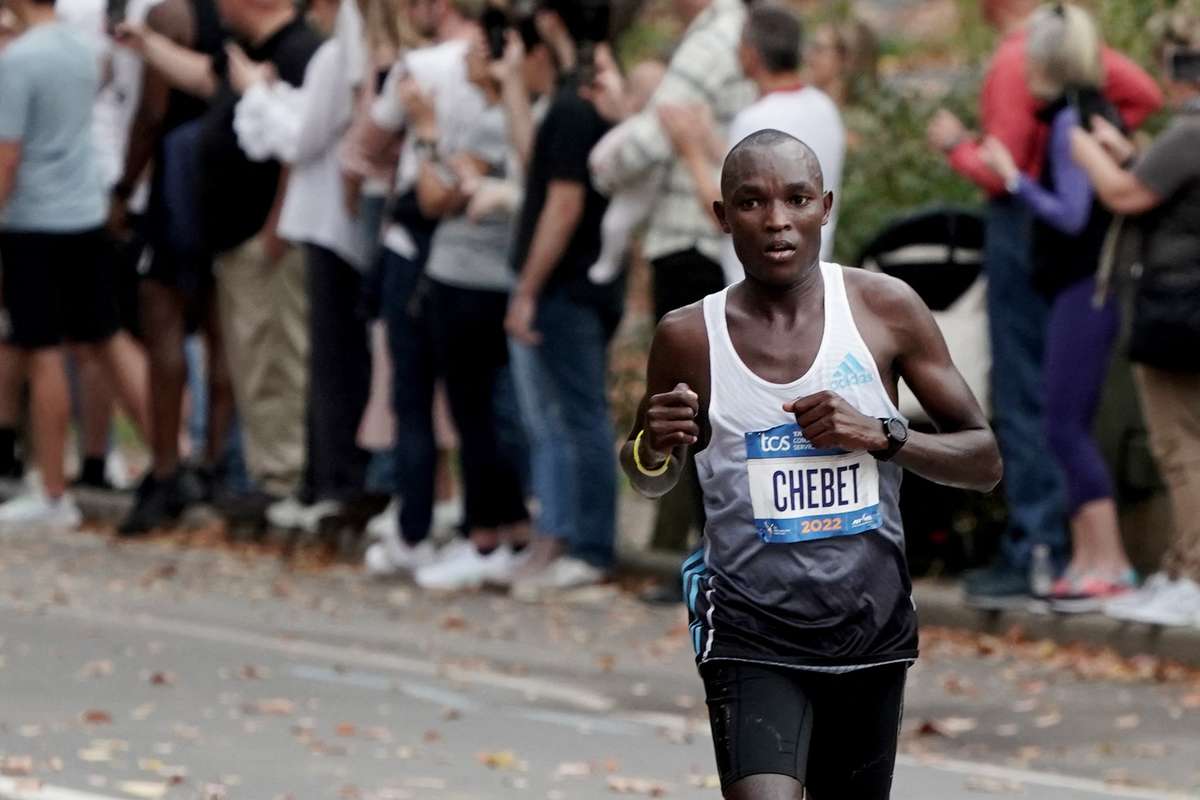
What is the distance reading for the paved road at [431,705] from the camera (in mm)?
7520

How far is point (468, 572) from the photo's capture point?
11492 millimetres

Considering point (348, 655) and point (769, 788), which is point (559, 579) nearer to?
point (348, 655)

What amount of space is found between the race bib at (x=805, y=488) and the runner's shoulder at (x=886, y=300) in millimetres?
265

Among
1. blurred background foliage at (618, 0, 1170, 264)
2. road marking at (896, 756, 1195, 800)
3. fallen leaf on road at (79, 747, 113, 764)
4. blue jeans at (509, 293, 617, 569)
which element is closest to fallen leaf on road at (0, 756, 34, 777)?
fallen leaf on road at (79, 747, 113, 764)

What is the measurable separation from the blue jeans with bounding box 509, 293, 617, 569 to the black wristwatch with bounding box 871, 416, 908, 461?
6.04 meters

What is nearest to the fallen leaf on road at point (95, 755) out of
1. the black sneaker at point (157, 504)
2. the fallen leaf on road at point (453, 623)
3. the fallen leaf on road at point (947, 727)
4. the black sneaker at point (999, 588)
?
the fallen leaf on road at point (947, 727)

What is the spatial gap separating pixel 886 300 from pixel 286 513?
8137 millimetres

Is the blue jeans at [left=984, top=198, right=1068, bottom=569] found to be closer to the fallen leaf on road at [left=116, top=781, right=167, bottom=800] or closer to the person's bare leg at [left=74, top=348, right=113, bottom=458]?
the fallen leaf on road at [left=116, top=781, right=167, bottom=800]

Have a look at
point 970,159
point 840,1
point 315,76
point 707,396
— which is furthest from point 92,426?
point 707,396

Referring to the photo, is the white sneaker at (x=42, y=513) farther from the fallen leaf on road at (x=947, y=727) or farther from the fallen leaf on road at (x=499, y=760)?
the fallen leaf on road at (x=947, y=727)

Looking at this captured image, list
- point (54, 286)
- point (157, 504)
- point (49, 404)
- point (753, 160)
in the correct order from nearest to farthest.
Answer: point (753, 160) < point (54, 286) < point (49, 404) < point (157, 504)

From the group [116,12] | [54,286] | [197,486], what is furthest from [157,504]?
[116,12]

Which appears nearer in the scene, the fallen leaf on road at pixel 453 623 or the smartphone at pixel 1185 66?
the smartphone at pixel 1185 66

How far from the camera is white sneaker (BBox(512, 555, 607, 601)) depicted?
11.1 m
